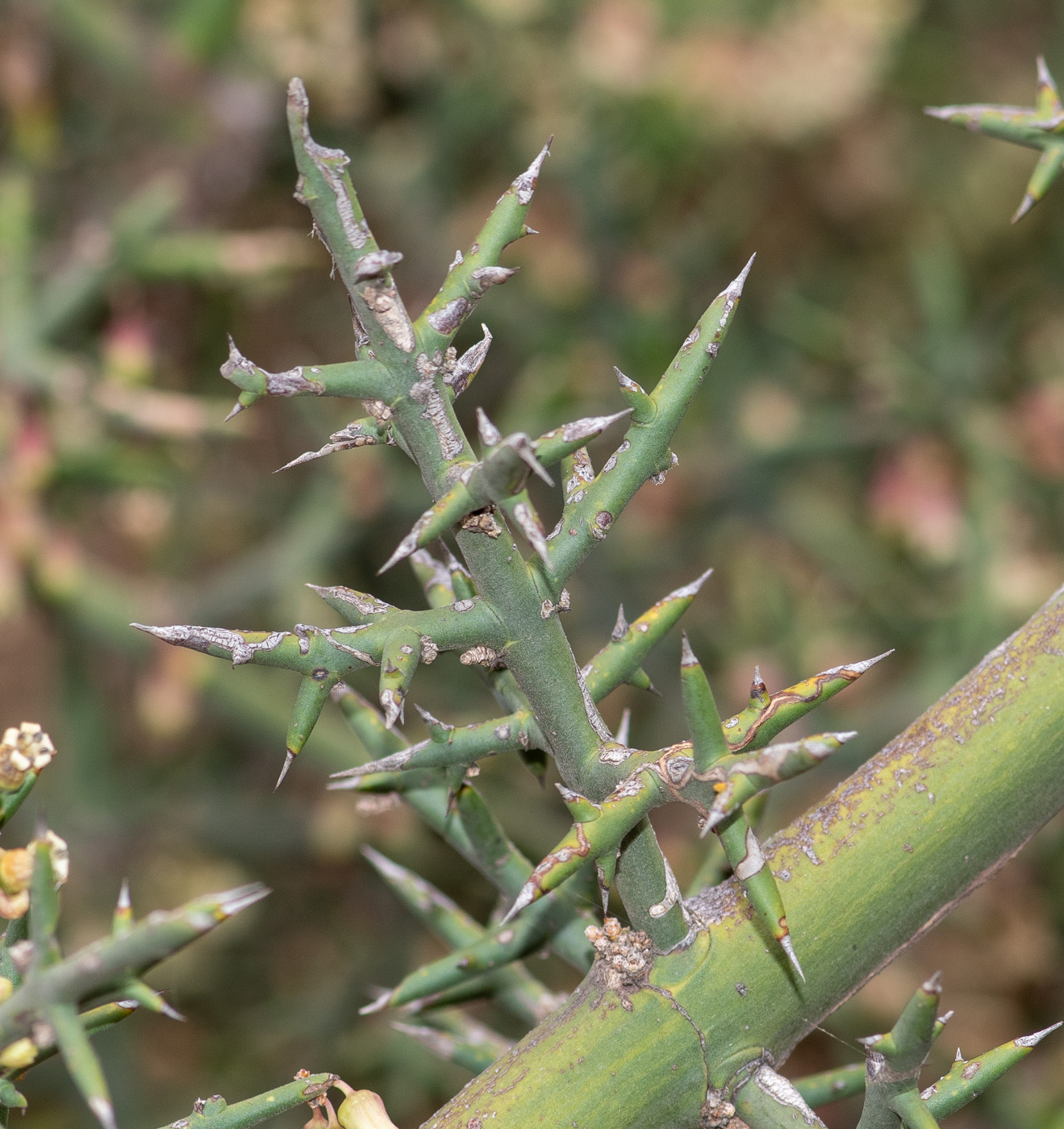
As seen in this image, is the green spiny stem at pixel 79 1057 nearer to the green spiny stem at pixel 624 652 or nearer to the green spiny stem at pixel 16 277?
the green spiny stem at pixel 624 652

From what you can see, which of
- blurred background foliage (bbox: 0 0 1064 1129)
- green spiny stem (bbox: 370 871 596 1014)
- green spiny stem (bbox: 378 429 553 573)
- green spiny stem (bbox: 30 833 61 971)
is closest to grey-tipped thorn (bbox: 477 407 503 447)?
→ green spiny stem (bbox: 378 429 553 573)

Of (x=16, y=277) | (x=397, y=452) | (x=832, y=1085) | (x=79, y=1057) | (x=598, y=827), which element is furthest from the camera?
(x=397, y=452)

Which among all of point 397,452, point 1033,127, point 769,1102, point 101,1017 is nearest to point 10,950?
point 101,1017

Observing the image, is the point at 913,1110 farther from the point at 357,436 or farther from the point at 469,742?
the point at 357,436

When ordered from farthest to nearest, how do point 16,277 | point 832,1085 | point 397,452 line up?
point 397,452, point 16,277, point 832,1085

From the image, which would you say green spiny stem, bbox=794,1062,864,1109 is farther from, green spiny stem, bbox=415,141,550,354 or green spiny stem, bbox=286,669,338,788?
green spiny stem, bbox=415,141,550,354

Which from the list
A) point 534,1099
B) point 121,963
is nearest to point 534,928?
point 534,1099

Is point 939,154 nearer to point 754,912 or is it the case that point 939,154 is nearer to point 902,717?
point 902,717

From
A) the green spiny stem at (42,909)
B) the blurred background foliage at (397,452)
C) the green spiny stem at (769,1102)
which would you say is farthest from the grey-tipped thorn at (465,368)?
the blurred background foliage at (397,452)
